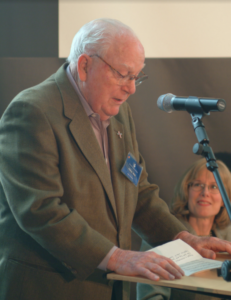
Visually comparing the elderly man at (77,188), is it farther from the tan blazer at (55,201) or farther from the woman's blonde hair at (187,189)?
the woman's blonde hair at (187,189)

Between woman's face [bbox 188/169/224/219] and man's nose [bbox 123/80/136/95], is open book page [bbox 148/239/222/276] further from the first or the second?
woman's face [bbox 188/169/224/219]

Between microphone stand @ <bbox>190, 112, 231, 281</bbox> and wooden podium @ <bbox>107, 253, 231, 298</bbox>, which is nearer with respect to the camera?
wooden podium @ <bbox>107, 253, 231, 298</bbox>

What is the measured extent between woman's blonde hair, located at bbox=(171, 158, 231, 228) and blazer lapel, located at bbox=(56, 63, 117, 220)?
112 centimetres

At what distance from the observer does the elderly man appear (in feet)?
3.77

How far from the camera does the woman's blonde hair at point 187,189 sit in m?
2.39

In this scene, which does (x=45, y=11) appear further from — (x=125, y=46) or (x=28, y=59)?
(x=125, y=46)

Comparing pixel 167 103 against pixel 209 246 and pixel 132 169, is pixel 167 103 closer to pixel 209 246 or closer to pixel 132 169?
pixel 132 169

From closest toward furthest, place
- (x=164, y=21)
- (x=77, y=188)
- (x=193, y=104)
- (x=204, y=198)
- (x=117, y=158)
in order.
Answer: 1. (x=193, y=104)
2. (x=77, y=188)
3. (x=117, y=158)
4. (x=204, y=198)
5. (x=164, y=21)

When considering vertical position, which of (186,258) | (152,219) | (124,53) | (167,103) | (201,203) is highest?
(124,53)

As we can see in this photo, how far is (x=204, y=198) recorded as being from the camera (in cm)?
235

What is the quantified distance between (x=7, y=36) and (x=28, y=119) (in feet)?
4.91

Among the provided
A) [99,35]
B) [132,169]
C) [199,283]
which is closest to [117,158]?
[132,169]

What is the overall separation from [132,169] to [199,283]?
0.67 m

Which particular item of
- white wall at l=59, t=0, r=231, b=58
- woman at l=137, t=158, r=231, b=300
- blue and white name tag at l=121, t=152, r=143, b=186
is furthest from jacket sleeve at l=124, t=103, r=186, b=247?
white wall at l=59, t=0, r=231, b=58
